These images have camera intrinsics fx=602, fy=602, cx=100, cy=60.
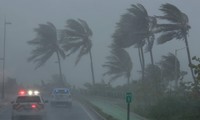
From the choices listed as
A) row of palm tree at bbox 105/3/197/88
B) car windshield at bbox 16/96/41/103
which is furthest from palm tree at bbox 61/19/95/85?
car windshield at bbox 16/96/41/103

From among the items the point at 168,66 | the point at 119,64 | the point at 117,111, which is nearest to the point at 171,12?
the point at 117,111

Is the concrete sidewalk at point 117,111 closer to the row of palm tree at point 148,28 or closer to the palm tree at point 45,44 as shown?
the row of palm tree at point 148,28

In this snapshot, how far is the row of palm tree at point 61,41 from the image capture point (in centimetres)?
8512

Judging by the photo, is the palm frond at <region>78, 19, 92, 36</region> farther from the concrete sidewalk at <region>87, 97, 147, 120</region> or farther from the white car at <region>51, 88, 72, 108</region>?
the concrete sidewalk at <region>87, 97, 147, 120</region>

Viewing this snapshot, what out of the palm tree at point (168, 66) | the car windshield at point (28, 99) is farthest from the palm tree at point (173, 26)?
the car windshield at point (28, 99)

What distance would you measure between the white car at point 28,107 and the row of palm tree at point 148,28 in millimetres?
16880

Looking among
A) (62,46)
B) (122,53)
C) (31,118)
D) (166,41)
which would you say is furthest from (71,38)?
(31,118)

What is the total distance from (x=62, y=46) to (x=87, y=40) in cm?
401

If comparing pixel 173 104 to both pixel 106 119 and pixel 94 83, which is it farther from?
pixel 94 83

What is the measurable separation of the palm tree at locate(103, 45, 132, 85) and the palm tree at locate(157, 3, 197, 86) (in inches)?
1212

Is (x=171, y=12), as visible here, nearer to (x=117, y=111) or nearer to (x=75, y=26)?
(x=117, y=111)

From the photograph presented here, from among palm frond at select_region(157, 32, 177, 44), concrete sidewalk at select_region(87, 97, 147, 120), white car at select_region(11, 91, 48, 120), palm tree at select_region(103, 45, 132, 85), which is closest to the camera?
white car at select_region(11, 91, 48, 120)

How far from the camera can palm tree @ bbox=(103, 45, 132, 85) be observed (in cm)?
8144

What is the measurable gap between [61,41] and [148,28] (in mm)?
34043
